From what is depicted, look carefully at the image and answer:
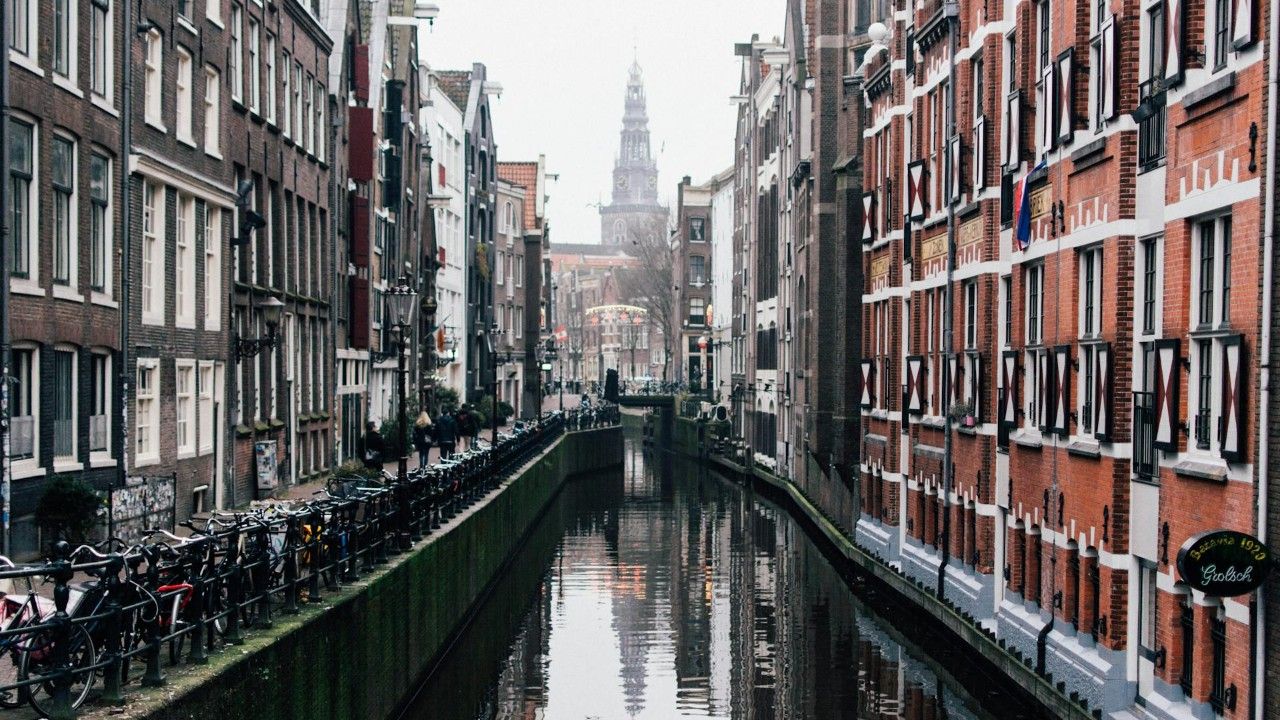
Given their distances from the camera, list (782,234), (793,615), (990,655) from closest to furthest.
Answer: (990,655) → (793,615) → (782,234)

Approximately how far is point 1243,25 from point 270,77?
23.1 meters

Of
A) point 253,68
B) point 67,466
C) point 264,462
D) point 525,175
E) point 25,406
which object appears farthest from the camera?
point 525,175

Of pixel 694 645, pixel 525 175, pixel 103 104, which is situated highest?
pixel 525 175

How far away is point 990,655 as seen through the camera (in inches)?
936

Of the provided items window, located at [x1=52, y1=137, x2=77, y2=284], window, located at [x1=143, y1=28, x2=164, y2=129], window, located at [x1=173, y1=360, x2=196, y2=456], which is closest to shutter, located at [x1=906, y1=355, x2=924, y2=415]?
window, located at [x1=173, y1=360, x2=196, y2=456]

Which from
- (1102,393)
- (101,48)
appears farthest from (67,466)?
(1102,393)

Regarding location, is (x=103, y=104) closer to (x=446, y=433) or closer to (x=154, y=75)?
(x=154, y=75)

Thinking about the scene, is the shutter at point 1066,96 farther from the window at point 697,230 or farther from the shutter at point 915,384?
the window at point 697,230

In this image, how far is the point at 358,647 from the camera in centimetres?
1888

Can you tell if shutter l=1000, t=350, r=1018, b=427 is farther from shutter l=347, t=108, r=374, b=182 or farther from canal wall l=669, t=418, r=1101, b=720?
shutter l=347, t=108, r=374, b=182

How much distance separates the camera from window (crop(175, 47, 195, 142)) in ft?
90.1

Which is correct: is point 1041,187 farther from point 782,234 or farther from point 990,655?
point 782,234

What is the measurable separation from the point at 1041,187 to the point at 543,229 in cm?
7432

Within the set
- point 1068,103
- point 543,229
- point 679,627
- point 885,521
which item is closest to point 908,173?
point 885,521
